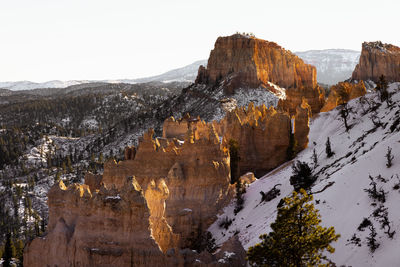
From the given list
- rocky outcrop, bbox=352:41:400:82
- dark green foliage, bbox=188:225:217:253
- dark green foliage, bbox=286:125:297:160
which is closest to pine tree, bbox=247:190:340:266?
dark green foliage, bbox=188:225:217:253

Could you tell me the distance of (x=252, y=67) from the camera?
417ft

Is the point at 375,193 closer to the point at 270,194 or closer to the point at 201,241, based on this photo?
the point at 270,194

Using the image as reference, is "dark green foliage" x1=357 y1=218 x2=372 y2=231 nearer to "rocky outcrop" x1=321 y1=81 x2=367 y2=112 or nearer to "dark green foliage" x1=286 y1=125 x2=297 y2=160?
"dark green foliage" x1=286 y1=125 x2=297 y2=160

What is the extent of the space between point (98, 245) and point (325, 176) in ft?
51.5

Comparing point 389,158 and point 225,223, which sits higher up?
point 389,158

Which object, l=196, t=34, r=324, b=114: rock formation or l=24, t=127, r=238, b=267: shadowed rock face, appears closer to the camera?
l=24, t=127, r=238, b=267: shadowed rock face

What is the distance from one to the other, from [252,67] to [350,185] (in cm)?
9986

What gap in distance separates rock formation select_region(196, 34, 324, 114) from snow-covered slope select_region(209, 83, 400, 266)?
77.0 metres

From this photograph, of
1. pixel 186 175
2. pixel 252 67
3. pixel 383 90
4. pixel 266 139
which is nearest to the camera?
pixel 186 175

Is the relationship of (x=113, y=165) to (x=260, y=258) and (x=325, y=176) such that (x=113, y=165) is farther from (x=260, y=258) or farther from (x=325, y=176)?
(x=260, y=258)

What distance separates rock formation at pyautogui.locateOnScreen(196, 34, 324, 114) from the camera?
126562mm

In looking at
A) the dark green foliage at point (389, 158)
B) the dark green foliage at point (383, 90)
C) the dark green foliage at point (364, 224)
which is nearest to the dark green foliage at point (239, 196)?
the dark green foliage at point (389, 158)

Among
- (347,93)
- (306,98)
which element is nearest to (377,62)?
(306,98)

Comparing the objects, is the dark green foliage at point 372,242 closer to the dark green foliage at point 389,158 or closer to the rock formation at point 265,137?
the dark green foliage at point 389,158
